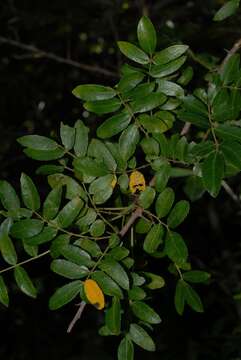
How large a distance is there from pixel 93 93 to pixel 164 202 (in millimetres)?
229

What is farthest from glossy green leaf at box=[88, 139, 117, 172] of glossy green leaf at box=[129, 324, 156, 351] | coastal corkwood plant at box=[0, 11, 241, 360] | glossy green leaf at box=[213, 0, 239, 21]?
glossy green leaf at box=[213, 0, 239, 21]

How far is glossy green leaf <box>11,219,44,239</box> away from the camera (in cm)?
108

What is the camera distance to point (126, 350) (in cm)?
116

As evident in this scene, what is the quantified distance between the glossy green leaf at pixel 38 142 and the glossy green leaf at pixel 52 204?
0.09 meters

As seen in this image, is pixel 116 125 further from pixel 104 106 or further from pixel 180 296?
pixel 180 296

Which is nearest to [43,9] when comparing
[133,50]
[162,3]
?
[162,3]

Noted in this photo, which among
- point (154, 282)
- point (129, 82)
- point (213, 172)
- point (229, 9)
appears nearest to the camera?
point (213, 172)

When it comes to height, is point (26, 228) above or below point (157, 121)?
below

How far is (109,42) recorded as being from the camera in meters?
2.87

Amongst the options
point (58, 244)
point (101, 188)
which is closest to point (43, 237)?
point (58, 244)

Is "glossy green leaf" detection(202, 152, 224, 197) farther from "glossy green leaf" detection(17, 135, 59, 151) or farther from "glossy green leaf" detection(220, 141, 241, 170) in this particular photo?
"glossy green leaf" detection(17, 135, 59, 151)

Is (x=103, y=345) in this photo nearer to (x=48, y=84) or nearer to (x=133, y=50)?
(x=48, y=84)

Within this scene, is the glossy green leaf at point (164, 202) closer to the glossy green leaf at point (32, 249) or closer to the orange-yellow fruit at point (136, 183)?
the orange-yellow fruit at point (136, 183)

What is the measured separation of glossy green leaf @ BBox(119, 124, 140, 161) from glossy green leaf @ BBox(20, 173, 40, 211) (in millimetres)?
171
